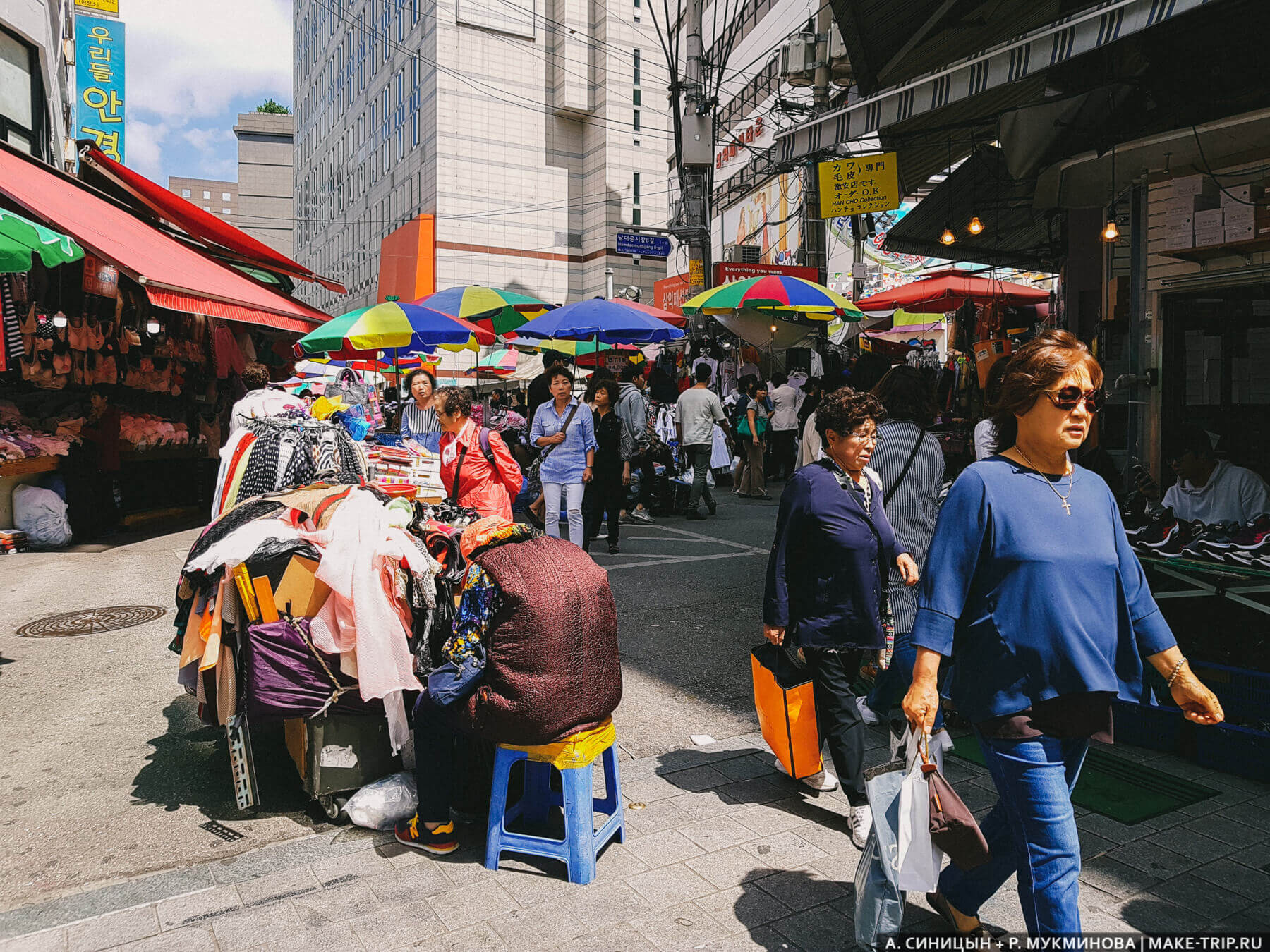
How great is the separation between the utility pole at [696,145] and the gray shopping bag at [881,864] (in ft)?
52.1

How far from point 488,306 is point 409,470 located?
8.41 meters

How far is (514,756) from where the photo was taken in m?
3.27

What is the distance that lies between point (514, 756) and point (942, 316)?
19193 millimetres

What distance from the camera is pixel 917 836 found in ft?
8.05

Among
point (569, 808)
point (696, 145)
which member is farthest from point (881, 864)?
point (696, 145)

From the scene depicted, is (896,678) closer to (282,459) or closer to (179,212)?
(282,459)

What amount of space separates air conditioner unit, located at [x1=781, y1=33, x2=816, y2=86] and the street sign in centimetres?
613

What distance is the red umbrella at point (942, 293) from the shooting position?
50.4 ft

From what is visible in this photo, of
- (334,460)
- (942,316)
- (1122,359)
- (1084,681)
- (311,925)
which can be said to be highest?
(942,316)

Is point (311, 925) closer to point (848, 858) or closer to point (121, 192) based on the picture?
point (848, 858)

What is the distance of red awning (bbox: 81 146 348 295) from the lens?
13.2 m

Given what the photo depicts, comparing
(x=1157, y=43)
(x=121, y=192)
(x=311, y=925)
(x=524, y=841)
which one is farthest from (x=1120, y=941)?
(x=121, y=192)

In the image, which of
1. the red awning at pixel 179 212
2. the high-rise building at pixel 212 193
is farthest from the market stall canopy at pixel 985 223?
the high-rise building at pixel 212 193

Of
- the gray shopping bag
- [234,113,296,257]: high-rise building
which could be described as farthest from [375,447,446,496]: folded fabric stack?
[234,113,296,257]: high-rise building
